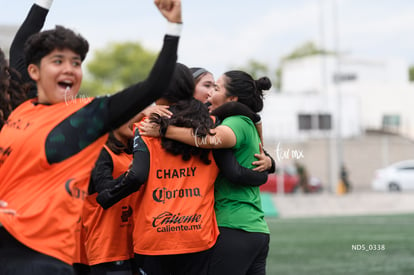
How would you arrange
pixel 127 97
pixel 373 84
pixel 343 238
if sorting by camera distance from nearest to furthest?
pixel 127 97
pixel 343 238
pixel 373 84

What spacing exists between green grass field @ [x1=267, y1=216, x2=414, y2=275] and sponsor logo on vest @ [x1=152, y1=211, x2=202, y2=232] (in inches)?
211

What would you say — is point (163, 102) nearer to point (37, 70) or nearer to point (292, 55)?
point (37, 70)

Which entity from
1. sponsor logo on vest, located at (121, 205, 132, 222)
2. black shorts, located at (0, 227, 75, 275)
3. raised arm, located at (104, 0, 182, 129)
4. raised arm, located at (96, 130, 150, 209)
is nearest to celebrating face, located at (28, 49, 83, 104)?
raised arm, located at (104, 0, 182, 129)

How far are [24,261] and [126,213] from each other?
1.38 metres

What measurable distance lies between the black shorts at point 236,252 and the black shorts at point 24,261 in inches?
44.6

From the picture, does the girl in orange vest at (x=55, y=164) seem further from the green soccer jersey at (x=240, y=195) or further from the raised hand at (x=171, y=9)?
the green soccer jersey at (x=240, y=195)

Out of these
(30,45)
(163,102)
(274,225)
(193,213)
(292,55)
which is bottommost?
(274,225)

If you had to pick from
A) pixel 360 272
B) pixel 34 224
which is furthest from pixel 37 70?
pixel 360 272

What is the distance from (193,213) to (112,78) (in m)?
62.0

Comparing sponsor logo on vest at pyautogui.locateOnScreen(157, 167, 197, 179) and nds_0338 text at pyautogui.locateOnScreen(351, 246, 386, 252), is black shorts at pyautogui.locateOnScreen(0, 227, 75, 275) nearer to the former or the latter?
sponsor logo on vest at pyautogui.locateOnScreen(157, 167, 197, 179)

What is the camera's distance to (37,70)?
10.1 ft

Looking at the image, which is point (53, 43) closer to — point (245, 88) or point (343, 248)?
point (245, 88)

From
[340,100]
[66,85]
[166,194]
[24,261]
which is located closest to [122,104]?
[66,85]

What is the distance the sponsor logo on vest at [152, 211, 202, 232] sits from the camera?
3.73m
